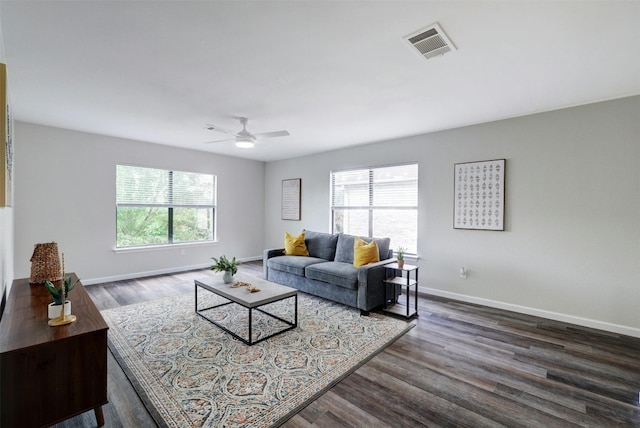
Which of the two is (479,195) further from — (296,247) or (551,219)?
(296,247)

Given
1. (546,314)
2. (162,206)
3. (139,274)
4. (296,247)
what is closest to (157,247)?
(139,274)

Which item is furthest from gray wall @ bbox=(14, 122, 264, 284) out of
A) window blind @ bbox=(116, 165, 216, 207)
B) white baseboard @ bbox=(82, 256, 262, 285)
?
window blind @ bbox=(116, 165, 216, 207)

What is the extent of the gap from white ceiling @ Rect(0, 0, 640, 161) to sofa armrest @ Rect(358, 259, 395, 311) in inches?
77.8

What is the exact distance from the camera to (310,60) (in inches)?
93.3

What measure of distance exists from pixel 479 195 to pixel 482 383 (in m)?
2.53

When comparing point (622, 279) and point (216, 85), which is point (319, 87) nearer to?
point (216, 85)

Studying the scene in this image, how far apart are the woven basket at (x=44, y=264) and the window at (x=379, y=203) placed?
425 cm

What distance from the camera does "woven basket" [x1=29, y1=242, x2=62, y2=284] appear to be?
2.47 m

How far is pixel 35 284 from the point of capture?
244cm

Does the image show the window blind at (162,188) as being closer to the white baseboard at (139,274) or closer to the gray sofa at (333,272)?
the white baseboard at (139,274)

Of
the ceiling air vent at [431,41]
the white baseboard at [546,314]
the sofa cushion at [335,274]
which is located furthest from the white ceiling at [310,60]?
the white baseboard at [546,314]

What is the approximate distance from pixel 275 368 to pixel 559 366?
2.45m

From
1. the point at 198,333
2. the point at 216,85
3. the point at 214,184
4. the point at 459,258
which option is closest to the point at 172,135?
the point at 214,184

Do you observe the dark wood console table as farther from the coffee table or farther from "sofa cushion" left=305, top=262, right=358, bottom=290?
"sofa cushion" left=305, top=262, right=358, bottom=290
